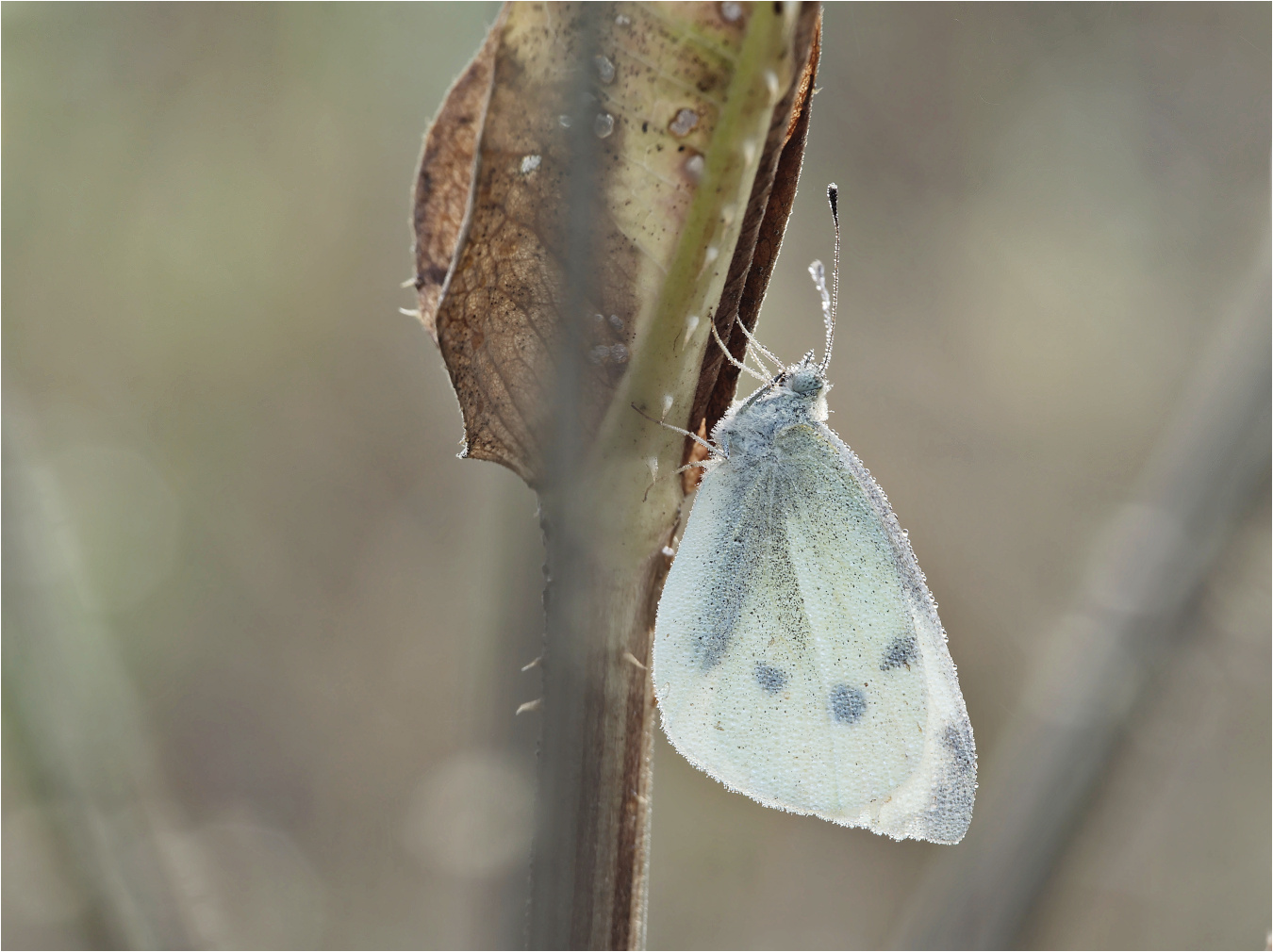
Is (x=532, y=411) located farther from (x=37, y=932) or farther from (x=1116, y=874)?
(x=1116, y=874)

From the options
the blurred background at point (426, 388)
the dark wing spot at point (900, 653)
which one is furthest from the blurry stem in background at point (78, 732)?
the blurred background at point (426, 388)

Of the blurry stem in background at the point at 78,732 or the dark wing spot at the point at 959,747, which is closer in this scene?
the blurry stem in background at the point at 78,732

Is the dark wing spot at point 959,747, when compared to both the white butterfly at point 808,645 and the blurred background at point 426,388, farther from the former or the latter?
the blurred background at point 426,388

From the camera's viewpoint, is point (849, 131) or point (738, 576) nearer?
point (738, 576)

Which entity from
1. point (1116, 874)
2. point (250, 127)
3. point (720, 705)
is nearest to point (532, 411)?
point (720, 705)

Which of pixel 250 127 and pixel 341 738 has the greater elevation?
pixel 250 127

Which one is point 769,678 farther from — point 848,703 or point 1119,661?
point 1119,661

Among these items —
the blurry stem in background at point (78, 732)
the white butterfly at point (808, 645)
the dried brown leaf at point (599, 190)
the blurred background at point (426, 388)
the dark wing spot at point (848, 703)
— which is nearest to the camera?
the dried brown leaf at point (599, 190)

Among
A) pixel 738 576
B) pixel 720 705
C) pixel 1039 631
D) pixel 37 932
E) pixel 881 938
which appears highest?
pixel 738 576
